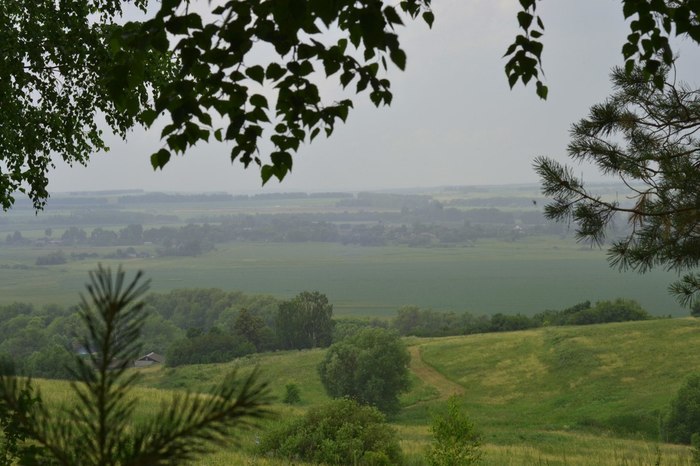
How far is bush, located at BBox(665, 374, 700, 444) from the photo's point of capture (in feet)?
115

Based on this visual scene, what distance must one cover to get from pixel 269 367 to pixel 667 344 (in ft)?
115

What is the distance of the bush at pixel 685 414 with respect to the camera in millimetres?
35062

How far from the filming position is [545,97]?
5051 millimetres

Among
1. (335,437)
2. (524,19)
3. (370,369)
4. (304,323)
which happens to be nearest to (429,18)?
(524,19)

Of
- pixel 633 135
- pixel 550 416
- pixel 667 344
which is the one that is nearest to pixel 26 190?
pixel 633 135

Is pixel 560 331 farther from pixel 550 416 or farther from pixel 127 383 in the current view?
pixel 127 383

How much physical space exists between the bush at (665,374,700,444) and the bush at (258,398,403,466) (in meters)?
25.7

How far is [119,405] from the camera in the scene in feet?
5.98

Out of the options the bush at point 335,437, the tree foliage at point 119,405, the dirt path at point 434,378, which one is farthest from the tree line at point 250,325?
the tree foliage at point 119,405

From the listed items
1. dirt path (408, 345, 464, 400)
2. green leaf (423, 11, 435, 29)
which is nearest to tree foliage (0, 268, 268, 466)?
green leaf (423, 11, 435, 29)

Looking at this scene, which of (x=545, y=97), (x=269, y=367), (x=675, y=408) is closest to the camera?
(x=545, y=97)

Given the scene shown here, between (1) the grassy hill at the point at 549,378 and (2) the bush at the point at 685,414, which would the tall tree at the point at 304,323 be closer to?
(1) the grassy hill at the point at 549,378

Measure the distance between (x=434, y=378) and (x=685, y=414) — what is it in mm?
25634

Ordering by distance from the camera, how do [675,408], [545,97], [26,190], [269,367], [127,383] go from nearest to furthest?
[127,383] → [545,97] → [26,190] → [675,408] → [269,367]
